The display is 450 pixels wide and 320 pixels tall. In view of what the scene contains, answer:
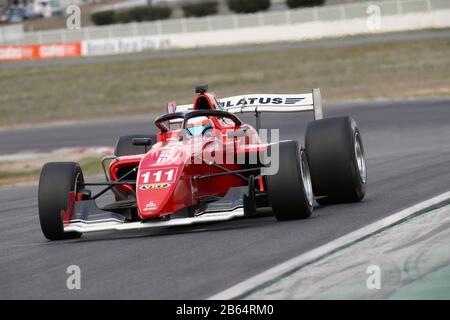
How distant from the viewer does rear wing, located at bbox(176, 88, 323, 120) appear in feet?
43.9

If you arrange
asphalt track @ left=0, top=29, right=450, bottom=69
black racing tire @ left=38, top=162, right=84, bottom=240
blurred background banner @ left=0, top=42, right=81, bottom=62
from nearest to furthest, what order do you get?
black racing tire @ left=38, top=162, right=84, bottom=240, asphalt track @ left=0, top=29, right=450, bottom=69, blurred background banner @ left=0, top=42, right=81, bottom=62

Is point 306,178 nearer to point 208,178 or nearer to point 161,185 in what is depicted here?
point 208,178

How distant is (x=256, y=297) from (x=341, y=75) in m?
33.8

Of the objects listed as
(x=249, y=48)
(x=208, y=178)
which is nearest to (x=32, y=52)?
(x=249, y=48)

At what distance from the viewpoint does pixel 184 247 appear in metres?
9.84

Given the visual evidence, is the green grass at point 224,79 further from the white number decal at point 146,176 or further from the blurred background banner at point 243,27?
the white number decal at point 146,176

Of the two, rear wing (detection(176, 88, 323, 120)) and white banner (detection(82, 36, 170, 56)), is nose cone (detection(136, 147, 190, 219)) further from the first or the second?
white banner (detection(82, 36, 170, 56))

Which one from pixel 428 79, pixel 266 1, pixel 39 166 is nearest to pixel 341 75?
pixel 428 79

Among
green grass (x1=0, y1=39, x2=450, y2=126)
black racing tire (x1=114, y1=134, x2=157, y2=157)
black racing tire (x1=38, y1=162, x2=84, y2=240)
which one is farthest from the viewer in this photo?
green grass (x1=0, y1=39, x2=450, y2=126)

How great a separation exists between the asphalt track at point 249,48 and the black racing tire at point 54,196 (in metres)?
34.6

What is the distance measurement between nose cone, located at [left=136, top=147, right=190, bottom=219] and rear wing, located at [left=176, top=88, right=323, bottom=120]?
2681 millimetres

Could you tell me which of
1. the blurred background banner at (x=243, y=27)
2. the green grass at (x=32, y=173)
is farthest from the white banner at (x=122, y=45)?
the green grass at (x=32, y=173)

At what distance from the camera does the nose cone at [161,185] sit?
10.5 metres

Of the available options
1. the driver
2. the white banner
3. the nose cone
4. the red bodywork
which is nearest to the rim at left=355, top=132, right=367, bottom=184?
the red bodywork
